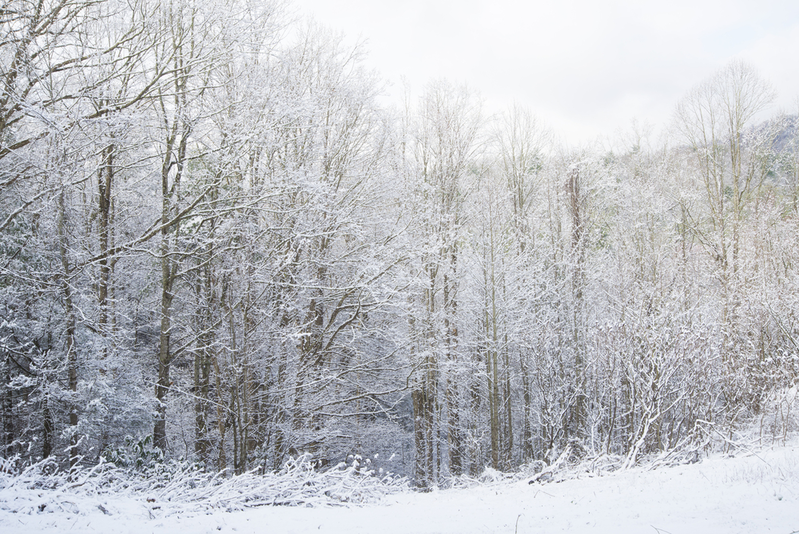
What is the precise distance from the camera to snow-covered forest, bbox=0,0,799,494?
6.77 meters

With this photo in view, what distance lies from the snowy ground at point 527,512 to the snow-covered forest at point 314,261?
145cm

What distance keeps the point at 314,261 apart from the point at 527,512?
5.42 metres

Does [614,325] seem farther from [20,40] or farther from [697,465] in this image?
[20,40]

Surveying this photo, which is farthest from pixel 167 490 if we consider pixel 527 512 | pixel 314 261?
pixel 314 261

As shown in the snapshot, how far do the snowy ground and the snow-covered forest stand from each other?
145 cm

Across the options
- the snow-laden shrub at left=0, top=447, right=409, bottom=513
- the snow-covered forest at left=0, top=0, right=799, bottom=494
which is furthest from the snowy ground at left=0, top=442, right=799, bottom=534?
the snow-covered forest at left=0, top=0, right=799, bottom=494

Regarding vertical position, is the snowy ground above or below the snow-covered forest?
below

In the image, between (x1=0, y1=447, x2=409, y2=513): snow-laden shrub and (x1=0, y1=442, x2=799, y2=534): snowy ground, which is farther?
(x1=0, y1=447, x2=409, y2=513): snow-laden shrub

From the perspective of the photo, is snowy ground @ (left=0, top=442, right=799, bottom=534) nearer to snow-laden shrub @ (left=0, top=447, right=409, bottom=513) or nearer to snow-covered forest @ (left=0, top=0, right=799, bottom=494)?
snow-laden shrub @ (left=0, top=447, right=409, bottom=513)

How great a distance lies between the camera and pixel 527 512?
15.9 ft

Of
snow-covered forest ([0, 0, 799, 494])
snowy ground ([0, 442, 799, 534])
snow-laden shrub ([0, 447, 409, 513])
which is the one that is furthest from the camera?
snow-covered forest ([0, 0, 799, 494])

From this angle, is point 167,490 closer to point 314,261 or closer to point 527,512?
point 527,512

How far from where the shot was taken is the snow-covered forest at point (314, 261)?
22.2ft

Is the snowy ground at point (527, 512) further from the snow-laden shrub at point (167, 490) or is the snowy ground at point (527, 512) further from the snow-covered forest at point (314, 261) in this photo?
the snow-covered forest at point (314, 261)
